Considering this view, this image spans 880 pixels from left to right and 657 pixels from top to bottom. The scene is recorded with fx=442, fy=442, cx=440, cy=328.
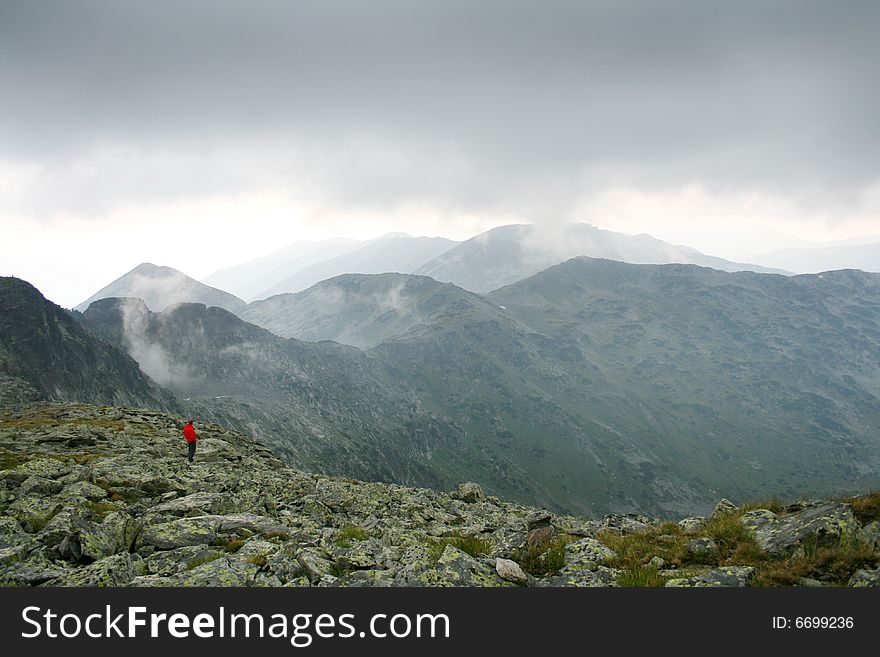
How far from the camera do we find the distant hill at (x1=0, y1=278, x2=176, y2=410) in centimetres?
11612

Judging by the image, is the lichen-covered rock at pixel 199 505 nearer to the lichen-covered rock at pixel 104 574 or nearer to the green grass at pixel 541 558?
the lichen-covered rock at pixel 104 574

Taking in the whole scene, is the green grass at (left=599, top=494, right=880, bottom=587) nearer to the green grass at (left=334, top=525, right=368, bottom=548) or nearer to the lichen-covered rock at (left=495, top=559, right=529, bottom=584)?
the lichen-covered rock at (left=495, top=559, right=529, bottom=584)

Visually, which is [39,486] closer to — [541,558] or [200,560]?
[200,560]

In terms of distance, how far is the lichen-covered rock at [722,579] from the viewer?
1048cm

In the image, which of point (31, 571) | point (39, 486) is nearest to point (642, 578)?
point (31, 571)

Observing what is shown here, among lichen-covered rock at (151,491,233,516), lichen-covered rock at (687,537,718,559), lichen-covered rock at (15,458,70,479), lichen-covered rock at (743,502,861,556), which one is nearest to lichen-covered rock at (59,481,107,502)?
lichen-covered rock at (151,491,233,516)

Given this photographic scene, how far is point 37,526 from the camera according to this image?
55.0 feet

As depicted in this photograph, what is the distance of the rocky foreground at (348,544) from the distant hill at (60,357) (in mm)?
112825

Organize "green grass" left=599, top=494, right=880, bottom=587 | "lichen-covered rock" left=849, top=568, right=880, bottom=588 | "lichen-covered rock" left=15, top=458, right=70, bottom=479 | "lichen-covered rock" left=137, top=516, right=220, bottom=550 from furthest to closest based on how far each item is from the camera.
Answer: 1. "lichen-covered rock" left=15, top=458, right=70, bottom=479
2. "lichen-covered rock" left=137, top=516, right=220, bottom=550
3. "green grass" left=599, top=494, right=880, bottom=587
4. "lichen-covered rock" left=849, top=568, right=880, bottom=588

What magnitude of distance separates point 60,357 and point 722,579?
6587 inches

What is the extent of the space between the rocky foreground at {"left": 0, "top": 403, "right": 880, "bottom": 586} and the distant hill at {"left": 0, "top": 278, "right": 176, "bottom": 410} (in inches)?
4442

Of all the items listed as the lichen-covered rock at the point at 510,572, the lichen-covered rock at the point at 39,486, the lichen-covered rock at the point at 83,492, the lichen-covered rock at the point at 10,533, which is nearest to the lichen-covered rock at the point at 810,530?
the lichen-covered rock at the point at 510,572
